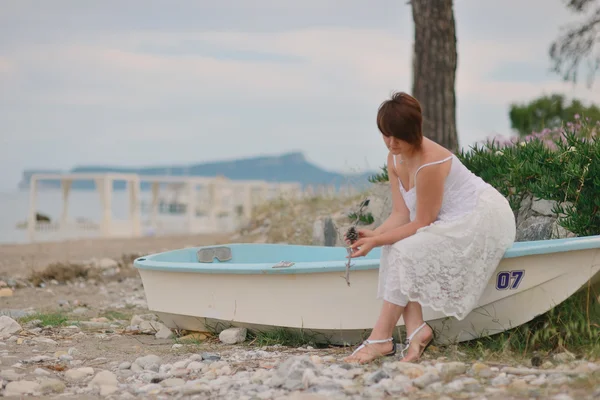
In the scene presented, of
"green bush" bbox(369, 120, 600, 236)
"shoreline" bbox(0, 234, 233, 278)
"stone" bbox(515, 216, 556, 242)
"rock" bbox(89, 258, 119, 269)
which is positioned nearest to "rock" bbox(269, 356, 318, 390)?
"green bush" bbox(369, 120, 600, 236)

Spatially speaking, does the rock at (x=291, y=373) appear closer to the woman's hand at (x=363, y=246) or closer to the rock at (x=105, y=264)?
the woman's hand at (x=363, y=246)

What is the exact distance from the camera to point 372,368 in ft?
12.9

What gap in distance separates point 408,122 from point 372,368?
1303 millimetres

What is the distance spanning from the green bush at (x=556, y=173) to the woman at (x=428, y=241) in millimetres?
1382

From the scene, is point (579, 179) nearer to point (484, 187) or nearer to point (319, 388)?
point (484, 187)

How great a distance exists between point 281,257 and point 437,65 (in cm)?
358

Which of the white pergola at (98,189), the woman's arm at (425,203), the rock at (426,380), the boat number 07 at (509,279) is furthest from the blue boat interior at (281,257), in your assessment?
the white pergola at (98,189)

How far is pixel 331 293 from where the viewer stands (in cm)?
454

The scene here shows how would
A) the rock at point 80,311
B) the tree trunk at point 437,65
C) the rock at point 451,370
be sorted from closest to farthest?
the rock at point 451,370, the rock at point 80,311, the tree trunk at point 437,65

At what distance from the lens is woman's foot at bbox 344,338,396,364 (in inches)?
161

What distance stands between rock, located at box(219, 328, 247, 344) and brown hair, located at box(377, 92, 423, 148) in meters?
1.77

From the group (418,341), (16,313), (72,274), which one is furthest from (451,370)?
(72,274)

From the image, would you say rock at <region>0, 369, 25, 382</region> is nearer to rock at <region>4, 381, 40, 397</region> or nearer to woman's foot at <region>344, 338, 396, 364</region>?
rock at <region>4, 381, 40, 397</region>

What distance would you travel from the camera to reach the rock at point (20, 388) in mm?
3809
